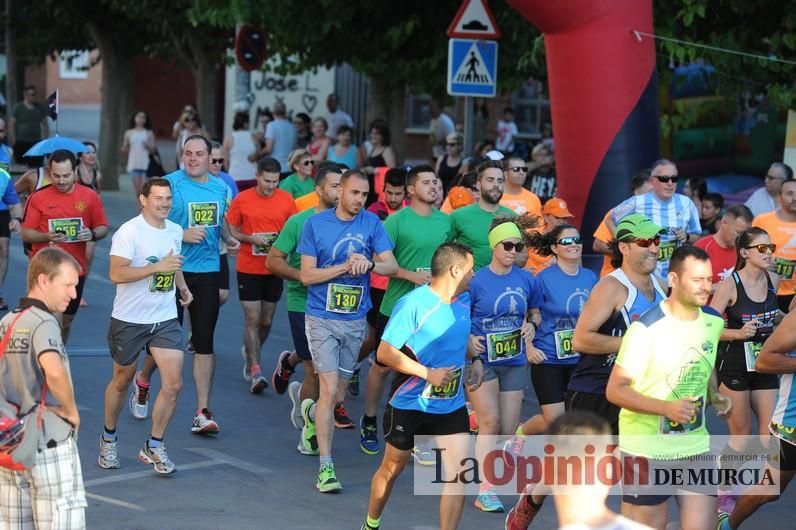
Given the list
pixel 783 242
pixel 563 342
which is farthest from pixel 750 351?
pixel 783 242

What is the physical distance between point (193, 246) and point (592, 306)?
3.67 meters

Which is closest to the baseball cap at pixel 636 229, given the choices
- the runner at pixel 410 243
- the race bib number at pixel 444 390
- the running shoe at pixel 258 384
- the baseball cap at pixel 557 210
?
the race bib number at pixel 444 390

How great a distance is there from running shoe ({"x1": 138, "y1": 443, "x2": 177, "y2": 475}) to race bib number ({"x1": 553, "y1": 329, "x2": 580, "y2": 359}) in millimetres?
2459

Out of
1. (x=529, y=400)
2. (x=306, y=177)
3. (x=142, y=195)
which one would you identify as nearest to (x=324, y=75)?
(x=306, y=177)

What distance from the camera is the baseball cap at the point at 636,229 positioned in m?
6.73

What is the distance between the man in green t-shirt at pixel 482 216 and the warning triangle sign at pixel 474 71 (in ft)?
13.2

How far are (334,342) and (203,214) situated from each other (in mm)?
1604

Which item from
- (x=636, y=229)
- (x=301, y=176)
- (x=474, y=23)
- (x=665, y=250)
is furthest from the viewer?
(x=474, y=23)

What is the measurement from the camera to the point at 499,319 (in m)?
8.14

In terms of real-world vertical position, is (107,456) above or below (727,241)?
below

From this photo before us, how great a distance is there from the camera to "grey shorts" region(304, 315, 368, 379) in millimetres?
8500

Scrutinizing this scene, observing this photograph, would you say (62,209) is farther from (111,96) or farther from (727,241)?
(111,96)

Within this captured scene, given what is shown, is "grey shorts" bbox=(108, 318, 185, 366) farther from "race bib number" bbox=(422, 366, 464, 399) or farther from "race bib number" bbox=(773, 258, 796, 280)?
"race bib number" bbox=(773, 258, 796, 280)

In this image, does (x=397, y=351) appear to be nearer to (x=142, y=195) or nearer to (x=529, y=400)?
(x=142, y=195)
